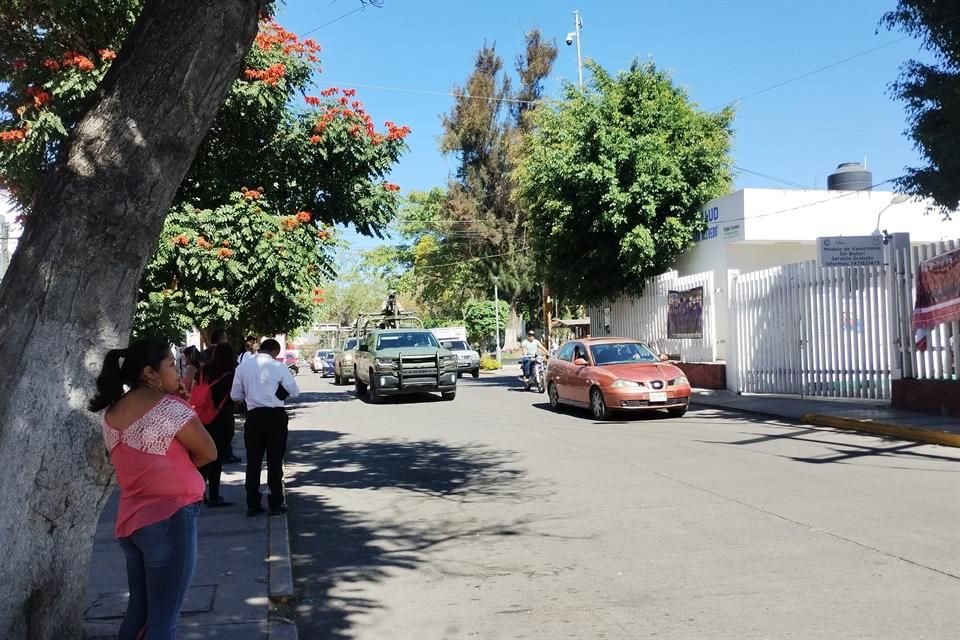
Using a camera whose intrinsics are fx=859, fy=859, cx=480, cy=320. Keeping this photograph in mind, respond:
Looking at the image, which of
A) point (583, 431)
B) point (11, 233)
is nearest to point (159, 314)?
point (583, 431)

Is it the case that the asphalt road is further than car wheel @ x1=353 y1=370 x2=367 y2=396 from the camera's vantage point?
No

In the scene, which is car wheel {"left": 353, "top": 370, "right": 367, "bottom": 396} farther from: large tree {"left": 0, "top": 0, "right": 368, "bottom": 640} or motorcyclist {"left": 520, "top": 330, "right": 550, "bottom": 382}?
large tree {"left": 0, "top": 0, "right": 368, "bottom": 640}

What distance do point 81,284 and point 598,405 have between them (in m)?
12.6

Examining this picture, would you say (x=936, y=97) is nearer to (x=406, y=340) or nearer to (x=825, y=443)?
(x=825, y=443)

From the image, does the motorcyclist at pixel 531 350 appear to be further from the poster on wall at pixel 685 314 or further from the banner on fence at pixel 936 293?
the banner on fence at pixel 936 293

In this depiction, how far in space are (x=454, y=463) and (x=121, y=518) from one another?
7.69m

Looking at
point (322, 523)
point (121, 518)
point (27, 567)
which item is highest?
point (121, 518)

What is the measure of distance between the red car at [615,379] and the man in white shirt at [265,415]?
8.38 metres

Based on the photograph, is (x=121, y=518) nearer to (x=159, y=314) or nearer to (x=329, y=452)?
(x=329, y=452)

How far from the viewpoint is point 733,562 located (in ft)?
19.7

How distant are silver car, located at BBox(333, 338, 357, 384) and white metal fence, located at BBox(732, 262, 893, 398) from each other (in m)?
16.6

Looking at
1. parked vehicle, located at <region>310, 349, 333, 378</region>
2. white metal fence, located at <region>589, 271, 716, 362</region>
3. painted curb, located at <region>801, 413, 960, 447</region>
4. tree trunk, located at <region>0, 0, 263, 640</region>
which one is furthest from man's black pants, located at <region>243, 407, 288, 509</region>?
parked vehicle, located at <region>310, 349, 333, 378</region>

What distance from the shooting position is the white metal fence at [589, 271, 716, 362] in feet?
71.3

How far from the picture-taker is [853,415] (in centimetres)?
1392
